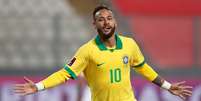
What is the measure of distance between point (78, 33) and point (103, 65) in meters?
4.32

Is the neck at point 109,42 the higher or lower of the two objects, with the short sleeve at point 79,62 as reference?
higher

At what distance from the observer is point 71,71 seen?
5.09m

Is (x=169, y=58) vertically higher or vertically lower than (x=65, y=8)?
lower

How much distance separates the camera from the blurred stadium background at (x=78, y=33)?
8.76 meters

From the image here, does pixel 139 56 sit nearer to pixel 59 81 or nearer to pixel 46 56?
pixel 59 81

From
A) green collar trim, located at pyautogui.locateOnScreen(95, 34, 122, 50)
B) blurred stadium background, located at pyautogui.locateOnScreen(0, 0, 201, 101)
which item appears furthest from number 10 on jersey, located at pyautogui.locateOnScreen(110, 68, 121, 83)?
blurred stadium background, located at pyautogui.locateOnScreen(0, 0, 201, 101)

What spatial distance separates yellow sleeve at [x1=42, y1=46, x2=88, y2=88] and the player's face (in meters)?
0.19

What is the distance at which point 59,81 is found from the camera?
5000 millimetres

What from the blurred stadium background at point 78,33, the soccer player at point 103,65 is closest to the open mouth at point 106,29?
the soccer player at point 103,65

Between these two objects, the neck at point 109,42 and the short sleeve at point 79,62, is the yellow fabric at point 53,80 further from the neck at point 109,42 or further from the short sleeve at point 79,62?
the neck at point 109,42

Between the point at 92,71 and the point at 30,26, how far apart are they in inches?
158

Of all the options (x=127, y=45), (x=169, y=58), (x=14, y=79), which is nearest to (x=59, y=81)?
(x=127, y=45)

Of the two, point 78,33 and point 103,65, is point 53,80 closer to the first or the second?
point 103,65

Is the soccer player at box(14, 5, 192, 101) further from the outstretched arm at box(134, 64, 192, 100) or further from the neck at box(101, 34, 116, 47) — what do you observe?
the outstretched arm at box(134, 64, 192, 100)
